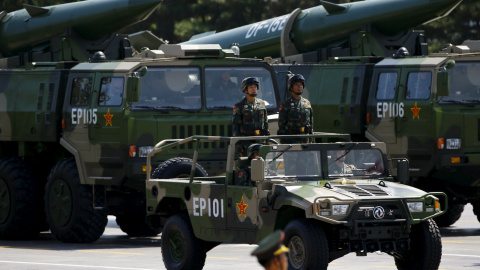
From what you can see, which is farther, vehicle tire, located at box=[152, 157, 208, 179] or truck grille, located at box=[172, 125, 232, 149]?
truck grille, located at box=[172, 125, 232, 149]

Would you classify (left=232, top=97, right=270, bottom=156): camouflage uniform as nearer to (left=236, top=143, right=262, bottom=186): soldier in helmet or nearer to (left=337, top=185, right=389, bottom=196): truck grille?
(left=236, top=143, right=262, bottom=186): soldier in helmet

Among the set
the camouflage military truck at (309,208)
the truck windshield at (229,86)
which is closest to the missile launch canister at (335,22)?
the truck windshield at (229,86)

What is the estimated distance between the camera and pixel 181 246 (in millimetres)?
13859

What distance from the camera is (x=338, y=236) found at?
12.5m

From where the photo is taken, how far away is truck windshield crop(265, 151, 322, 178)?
13.1 m

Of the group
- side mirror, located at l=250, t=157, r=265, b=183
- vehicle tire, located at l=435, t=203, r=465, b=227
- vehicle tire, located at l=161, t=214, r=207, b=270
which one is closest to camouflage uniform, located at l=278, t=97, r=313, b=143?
vehicle tire, located at l=161, t=214, r=207, b=270

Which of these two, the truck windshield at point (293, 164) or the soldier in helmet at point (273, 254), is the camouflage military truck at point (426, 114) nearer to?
the truck windshield at point (293, 164)

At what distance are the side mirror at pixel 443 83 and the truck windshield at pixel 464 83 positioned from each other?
1.66ft

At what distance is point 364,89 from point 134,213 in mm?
4053

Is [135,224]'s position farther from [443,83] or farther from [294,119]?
[294,119]

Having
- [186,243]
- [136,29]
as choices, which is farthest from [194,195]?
[136,29]

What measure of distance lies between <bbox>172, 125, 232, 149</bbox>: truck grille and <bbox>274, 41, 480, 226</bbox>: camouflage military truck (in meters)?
2.77

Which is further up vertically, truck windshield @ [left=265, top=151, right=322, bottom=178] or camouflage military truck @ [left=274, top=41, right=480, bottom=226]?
camouflage military truck @ [left=274, top=41, right=480, bottom=226]

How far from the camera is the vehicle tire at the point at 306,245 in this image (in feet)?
39.6
